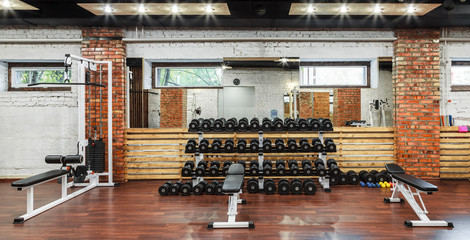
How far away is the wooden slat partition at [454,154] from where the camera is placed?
553 cm

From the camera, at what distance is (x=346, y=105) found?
584 cm

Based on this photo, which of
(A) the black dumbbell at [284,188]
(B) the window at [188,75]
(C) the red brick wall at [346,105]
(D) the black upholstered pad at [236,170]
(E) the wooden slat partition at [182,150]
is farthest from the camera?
(B) the window at [188,75]

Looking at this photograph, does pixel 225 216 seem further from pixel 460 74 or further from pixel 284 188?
Result: pixel 460 74

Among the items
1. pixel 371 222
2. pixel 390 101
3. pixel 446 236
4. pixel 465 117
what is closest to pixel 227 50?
pixel 390 101

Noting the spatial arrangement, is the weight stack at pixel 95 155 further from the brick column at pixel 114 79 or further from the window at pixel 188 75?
the window at pixel 188 75

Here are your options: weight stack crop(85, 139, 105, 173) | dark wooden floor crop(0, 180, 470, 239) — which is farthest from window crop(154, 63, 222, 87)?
dark wooden floor crop(0, 180, 470, 239)

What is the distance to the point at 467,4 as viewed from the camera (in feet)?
14.4

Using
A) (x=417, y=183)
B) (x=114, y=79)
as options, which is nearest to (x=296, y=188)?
(x=417, y=183)

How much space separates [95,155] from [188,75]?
2.43 meters

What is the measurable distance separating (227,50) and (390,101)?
3548 millimetres

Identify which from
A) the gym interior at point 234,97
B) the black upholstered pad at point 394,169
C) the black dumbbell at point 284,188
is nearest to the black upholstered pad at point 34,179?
the gym interior at point 234,97

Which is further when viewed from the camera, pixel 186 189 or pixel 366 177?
pixel 366 177

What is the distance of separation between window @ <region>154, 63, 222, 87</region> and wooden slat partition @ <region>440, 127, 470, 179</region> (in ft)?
15.5

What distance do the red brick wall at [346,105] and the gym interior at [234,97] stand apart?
Answer: 1.2 inches
